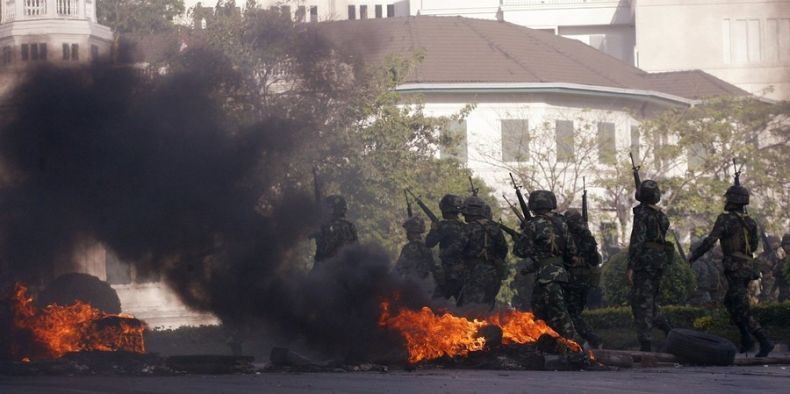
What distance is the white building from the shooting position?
5353cm

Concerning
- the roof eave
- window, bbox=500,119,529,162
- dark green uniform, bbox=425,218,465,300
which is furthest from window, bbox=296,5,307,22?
the roof eave

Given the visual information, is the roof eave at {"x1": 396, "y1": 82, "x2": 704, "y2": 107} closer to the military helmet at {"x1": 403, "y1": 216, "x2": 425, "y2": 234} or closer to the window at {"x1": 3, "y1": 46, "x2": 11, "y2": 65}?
the military helmet at {"x1": 403, "y1": 216, "x2": 425, "y2": 234}

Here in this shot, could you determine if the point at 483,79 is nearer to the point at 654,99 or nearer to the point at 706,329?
the point at 654,99

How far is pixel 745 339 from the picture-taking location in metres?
18.0

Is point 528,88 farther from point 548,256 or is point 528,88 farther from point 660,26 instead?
point 548,256

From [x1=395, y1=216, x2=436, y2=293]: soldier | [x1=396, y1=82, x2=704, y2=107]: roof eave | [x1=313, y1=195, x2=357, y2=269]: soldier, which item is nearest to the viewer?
[x1=395, y1=216, x2=436, y2=293]: soldier

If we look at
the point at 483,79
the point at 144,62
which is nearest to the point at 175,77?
the point at 144,62

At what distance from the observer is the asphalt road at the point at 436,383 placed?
12.9 metres

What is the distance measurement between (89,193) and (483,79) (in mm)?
30006

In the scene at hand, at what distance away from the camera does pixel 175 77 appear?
19.5 meters

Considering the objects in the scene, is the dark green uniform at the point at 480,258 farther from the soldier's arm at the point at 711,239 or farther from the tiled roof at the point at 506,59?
the tiled roof at the point at 506,59

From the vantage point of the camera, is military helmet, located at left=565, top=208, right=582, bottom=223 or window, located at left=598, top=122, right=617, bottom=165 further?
window, located at left=598, top=122, right=617, bottom=165

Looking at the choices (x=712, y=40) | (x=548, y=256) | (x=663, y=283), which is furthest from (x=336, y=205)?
(x=712, y=40)

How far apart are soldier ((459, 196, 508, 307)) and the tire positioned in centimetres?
314
